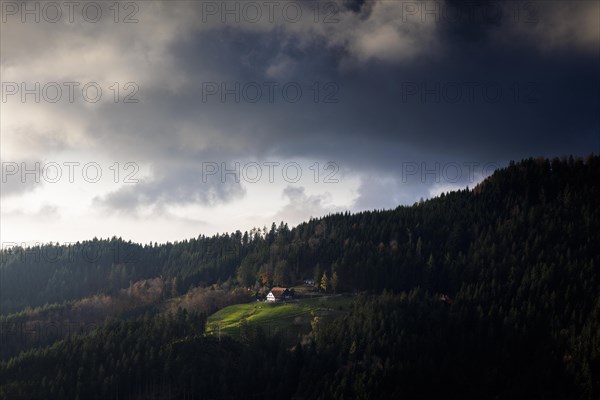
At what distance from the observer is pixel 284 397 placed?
566ft

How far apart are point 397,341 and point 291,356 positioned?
2912 centimetres

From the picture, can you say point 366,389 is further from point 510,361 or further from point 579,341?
point 579,341

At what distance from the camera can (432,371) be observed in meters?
181

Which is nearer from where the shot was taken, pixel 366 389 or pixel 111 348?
pixel 366 389

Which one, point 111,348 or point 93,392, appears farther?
point 111,348

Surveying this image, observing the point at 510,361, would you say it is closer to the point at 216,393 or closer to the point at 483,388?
the point at 483,388

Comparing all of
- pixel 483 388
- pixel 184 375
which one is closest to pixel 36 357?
pixel 184 375

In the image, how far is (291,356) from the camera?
18438 cm

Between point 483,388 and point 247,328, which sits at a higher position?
point 247,328

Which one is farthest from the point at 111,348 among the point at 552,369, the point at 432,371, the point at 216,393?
the point at 552,369

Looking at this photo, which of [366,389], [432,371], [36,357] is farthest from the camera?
[36,357]

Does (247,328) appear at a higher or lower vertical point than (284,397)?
higher

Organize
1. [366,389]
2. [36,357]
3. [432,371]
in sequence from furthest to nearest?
[36,357]
[432,371]
[366,389]

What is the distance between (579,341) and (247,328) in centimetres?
9144
